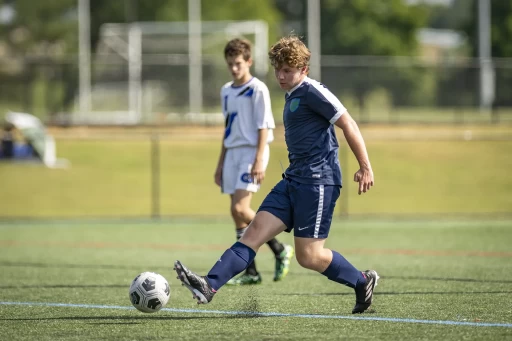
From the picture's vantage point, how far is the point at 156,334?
18.6ft

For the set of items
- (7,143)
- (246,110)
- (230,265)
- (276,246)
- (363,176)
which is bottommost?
(276,246)

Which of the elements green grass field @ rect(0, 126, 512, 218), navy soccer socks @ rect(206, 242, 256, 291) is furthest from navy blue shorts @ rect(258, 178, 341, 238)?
green grass field @ rect(0, 126, 512, 218)

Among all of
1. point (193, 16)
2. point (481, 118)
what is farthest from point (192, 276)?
point (193, 16)

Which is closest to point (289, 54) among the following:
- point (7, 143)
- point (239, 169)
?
point (239, 169)

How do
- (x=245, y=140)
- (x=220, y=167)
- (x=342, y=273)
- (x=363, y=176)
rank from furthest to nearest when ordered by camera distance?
(x=220, y=167)
(x=245, y=140)
(x=342, y=273)
(x=363, y=176)

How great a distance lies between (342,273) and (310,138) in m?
1.03

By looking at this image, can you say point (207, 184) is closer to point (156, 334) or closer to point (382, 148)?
point (382, 148)

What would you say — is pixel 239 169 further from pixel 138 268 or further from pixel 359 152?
pixel 359 152

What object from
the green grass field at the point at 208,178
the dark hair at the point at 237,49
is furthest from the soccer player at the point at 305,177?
the green grass field at the point at 208,178

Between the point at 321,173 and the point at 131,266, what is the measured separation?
14.9 ft

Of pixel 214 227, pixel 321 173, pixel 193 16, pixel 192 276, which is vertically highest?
pixel 193 16

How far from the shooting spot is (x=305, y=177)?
6.27m

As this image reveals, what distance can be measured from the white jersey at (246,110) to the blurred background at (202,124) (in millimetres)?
9599

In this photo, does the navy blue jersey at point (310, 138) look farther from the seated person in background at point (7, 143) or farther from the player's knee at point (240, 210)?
the seated person in background at point (7, 143)
